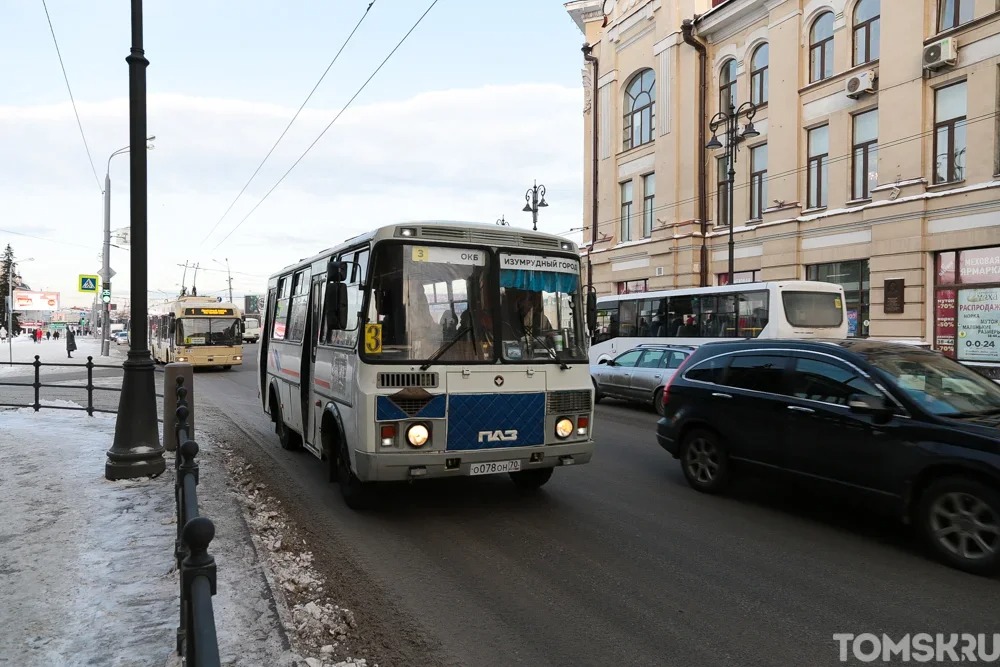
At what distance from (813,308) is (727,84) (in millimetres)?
13849

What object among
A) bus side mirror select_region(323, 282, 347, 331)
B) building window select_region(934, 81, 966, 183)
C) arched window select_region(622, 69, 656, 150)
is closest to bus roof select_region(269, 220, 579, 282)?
bus side mirror select_region(323, 282, 347, 331)

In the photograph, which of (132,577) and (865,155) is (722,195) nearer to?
(865,155)

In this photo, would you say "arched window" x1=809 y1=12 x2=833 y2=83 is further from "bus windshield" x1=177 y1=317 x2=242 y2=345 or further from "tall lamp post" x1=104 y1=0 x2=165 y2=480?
"bus windshield" x1=177 y1=317 x2=242 y2=345

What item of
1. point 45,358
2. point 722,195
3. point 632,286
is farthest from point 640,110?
point 45,358

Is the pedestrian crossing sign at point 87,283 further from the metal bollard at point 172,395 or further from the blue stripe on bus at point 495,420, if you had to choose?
the blue stripe on bus at point 495,420

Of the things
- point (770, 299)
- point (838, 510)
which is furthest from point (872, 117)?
point (838, 510)

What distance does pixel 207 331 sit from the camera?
25781mm

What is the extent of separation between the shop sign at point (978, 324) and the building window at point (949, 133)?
3152mm

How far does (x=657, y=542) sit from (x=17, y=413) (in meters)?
11.1

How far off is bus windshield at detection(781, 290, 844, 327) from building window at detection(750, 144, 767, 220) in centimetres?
906

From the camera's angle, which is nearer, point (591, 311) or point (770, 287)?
point (591, 311)

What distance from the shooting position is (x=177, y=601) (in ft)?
13.5

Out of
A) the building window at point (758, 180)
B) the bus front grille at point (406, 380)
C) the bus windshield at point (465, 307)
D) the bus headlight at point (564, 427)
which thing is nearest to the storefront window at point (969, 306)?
the building window at point (758, 180)

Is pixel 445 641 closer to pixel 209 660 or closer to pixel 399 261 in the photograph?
pixel 209 660
